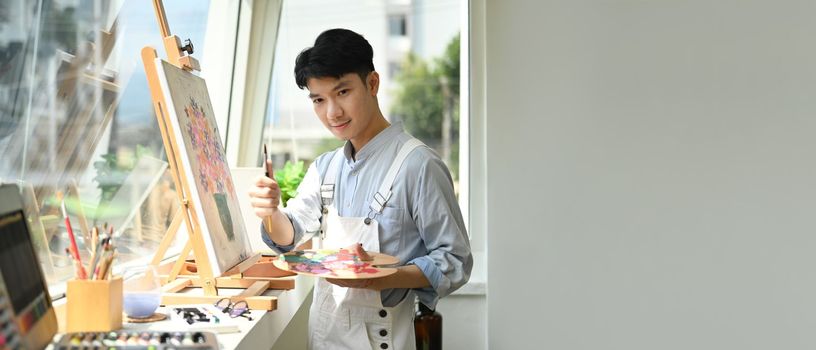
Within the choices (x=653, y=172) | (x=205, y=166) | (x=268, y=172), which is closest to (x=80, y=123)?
(x=205, y=166)

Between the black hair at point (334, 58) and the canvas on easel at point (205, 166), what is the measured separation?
258 mm

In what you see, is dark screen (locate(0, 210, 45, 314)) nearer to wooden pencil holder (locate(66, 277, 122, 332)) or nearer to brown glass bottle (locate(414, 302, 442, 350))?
wooden pencil holder (locate(66, 277, 122, 332))

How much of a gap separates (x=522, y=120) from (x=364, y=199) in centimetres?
137

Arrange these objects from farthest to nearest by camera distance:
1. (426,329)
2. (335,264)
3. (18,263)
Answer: (426,329), (335,264), (18,263)

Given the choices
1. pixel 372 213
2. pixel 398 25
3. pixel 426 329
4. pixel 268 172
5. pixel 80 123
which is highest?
pixel 398 25

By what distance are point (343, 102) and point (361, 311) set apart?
481 millimetres

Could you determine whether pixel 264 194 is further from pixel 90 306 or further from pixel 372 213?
pixel 90 306

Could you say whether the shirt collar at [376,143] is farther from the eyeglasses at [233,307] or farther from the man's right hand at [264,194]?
the eyeglasses at [233,307]

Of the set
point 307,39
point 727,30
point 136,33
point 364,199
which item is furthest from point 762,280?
point 136,33

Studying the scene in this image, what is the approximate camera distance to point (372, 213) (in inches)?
74.2

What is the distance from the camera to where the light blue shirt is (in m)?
1.83

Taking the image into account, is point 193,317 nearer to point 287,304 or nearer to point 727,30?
point 287,304

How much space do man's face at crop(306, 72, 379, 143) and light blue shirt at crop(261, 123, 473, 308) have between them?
79 millimetres

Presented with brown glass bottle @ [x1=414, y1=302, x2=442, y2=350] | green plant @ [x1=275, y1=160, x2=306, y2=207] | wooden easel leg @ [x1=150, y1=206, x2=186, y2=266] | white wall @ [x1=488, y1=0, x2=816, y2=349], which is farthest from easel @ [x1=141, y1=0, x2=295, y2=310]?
white wall @ [x1=488, y1=0, x2=816, y2=349]
